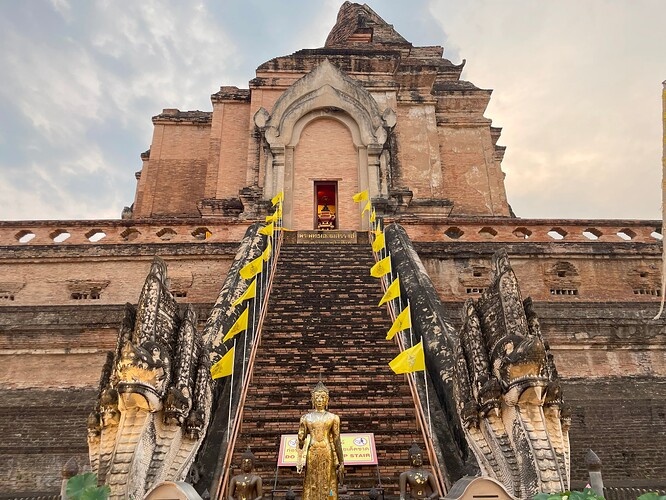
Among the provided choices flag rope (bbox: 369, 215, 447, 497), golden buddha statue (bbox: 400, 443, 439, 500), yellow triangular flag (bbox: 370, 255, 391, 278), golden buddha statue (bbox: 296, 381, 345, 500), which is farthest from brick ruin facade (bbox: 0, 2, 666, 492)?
golden buddha statue (bbox: 296, 381, 345, 500)

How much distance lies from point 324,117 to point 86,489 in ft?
54.7

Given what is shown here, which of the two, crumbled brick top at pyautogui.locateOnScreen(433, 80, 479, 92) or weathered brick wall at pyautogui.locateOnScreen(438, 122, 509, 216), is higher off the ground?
crumbled brick top at pyautogui.locateOnScreen(433, 80, 479, 92)

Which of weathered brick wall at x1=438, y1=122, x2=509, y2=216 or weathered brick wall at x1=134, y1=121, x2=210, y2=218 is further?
weathered brick wall at x1=134, y1=121, x2=210, y2=218

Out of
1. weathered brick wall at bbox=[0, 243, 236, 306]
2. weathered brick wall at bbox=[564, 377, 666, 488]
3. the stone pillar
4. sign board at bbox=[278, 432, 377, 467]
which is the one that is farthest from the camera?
weathered brick wall at bbox=[0, 243, 236, 306]

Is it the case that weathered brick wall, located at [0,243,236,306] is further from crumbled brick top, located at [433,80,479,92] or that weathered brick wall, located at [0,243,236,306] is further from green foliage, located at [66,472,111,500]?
crumbled brick top, located at [433,80,479,92]

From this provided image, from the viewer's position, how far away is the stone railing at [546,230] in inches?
597

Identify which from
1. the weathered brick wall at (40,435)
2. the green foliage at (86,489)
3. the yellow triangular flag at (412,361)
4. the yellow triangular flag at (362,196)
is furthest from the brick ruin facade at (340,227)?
the green foliage at (86,489)

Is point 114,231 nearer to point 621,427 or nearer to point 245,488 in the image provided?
point 245,488

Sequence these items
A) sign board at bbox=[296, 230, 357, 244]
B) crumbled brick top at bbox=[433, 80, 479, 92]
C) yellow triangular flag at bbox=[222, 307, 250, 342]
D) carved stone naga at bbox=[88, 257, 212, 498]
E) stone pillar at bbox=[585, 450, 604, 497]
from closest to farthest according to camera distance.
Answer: carved stone naga at bbox=[88, 257, 212, 498]
stone pillar at bbox=[585, 450, 604, 497]
yellow triangular flag at bbox=[222, 307, 250, 342]
sign board at bbox=[296, 230, 357, 244]
crumbled brick top at bbox=[433, 80, 479, 92]

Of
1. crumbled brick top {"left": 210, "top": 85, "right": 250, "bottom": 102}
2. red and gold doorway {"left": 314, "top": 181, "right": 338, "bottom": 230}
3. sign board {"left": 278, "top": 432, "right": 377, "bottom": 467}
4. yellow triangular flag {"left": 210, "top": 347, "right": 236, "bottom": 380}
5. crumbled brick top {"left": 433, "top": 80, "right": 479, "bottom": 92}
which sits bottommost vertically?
sign board {"left": 278, "top": 432, "right": 377, "bottom": 467}

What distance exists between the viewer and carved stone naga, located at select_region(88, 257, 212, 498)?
5945mm

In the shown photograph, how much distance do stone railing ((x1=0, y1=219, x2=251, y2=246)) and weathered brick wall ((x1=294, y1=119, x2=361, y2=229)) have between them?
3.45 metres

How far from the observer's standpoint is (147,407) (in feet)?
20.1

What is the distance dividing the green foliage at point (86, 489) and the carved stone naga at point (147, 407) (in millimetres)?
723
